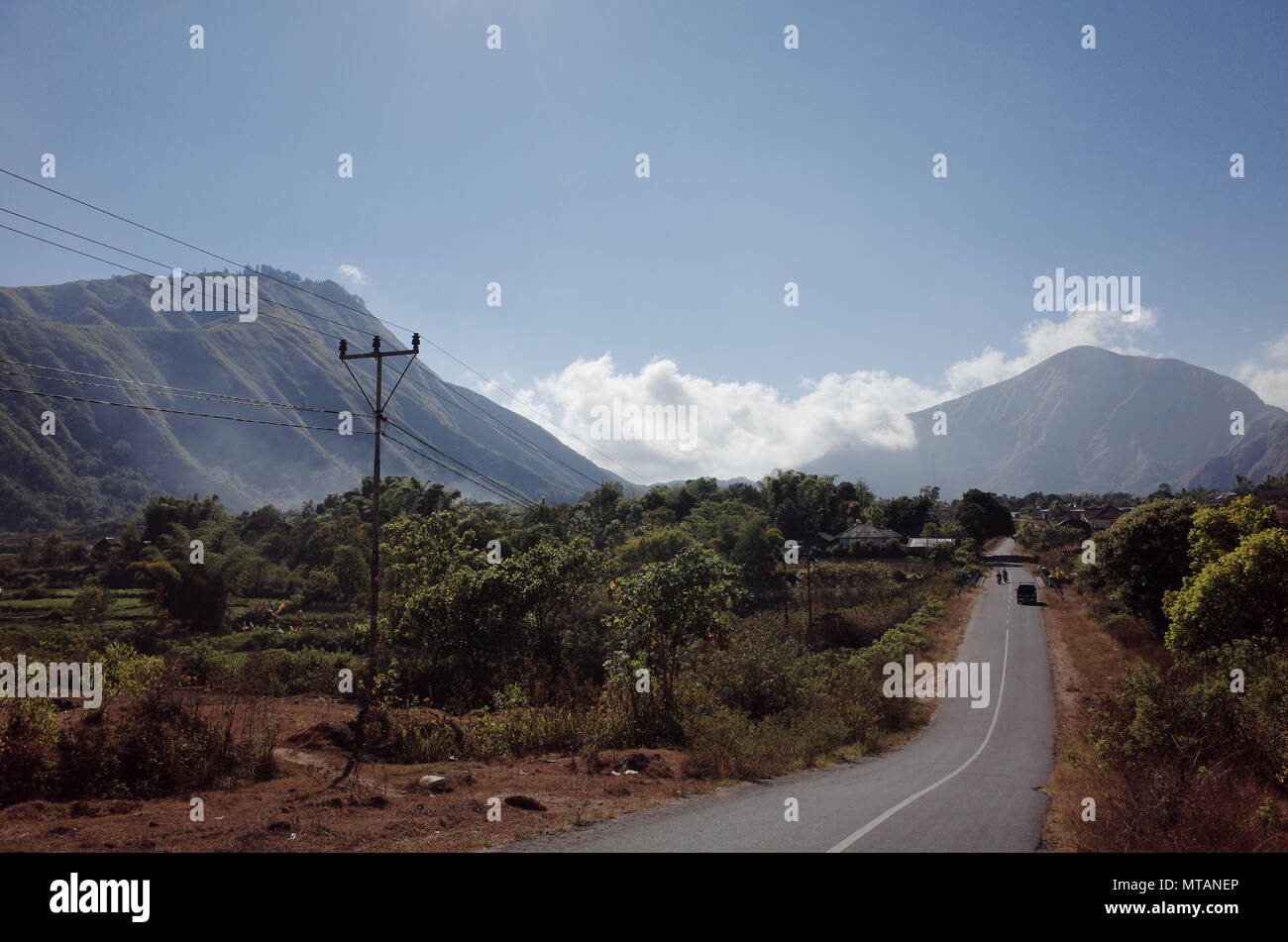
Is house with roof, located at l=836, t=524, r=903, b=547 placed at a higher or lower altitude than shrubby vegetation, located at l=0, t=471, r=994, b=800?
higher

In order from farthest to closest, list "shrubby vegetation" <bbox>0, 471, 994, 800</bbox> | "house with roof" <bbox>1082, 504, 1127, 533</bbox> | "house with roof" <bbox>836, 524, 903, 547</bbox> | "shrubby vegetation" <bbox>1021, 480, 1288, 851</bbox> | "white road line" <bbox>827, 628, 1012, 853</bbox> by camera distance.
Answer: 1. "house with roof" <bbox>1082, 504, 1127, 533</bbox>
2. "house with roof" <bbox>836, 524, 903, 547</bbox>
3. "shrubby vegetation" <bbox>0, 471, 994, 800</bbox>
4. "shrubby vegetation" <bbox>1021, 480, 1288, 851</bbox>
5. "white road line" <bbox>827, 628, 1012, 853</bbox>

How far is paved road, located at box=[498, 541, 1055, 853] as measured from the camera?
9172 millimetres

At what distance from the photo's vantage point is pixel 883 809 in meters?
11.5

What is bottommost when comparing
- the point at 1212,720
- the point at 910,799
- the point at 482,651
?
the point at 910,799

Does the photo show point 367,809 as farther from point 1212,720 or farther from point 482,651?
point 1212,720

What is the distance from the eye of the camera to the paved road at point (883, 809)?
9.17 meters

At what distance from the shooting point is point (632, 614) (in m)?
19.4

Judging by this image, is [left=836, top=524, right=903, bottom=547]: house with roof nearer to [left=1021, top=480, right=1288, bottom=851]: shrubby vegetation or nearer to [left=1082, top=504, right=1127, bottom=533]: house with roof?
[left=1082, top=504, right=1127, bottom=533]: house with roof

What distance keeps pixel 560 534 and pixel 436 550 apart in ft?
142

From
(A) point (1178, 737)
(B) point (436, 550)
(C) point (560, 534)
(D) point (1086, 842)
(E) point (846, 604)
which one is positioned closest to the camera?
(D) point (1086, 842)

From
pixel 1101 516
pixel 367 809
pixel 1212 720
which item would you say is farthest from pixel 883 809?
pixel 1101 516

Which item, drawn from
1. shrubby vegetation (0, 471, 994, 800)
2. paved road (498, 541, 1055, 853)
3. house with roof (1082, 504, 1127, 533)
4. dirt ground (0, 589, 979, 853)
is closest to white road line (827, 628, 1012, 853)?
paved road (498, 541, 1055, 853)
